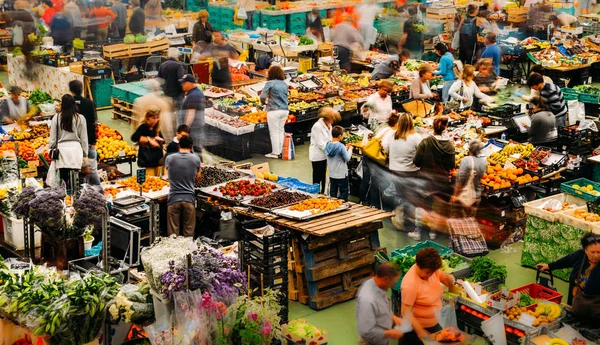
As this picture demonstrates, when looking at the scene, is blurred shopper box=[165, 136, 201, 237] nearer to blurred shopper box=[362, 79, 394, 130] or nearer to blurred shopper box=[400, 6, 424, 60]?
blurred shopper box=[362, 79, 394, 130]

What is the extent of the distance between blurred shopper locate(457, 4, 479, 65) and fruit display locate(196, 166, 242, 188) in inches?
337

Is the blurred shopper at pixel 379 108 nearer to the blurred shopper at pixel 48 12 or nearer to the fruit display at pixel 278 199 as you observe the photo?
the fruit display at pixel 278 199

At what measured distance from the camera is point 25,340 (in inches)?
274

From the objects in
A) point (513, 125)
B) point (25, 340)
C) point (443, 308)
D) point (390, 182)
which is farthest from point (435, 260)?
point (513, 125)

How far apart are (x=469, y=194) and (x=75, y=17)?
12719 millimetres

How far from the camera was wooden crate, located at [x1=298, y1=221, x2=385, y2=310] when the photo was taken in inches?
334

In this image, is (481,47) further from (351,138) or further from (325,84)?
(351,138)

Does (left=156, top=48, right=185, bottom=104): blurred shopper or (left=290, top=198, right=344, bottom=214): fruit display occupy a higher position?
(left=156, top=48, right=185, bottom=104): blurred shopper

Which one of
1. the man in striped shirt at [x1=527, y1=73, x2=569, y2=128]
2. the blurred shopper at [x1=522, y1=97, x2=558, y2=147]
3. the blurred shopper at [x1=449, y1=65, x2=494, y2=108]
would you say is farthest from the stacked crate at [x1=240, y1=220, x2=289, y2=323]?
the blurred shopper at [x1=449, y1=65, x2=494, y2=108]

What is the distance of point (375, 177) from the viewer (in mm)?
10875

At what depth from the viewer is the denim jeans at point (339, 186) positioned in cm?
1066

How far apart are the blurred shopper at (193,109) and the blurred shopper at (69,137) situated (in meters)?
2.09

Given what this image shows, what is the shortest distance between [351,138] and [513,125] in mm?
2644

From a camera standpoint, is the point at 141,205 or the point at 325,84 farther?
the point at 325,84
